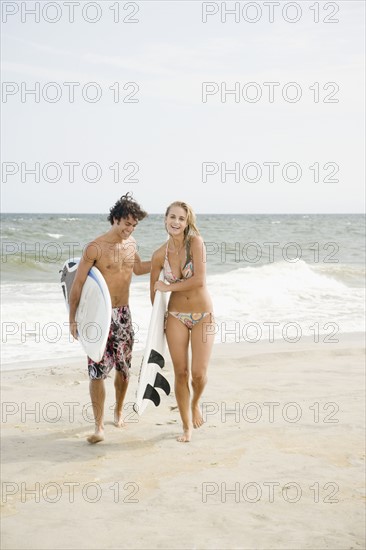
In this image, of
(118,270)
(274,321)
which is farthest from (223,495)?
(274,321)

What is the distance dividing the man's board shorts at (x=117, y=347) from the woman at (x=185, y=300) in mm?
Result: 539

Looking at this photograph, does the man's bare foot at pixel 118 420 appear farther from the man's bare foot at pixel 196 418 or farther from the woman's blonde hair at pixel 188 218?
the woman's blonde hair at pixel 188 218

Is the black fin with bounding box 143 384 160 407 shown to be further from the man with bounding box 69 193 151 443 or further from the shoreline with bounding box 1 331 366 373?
the shoreline with bounding box 1 331 366 373

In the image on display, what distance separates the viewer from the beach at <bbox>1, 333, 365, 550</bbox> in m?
3.94

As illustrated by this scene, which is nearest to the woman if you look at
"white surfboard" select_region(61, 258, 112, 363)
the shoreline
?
"white surfboard" select_region(61, 258, 112, 363)

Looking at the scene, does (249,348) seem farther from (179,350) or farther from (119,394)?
(179,350)

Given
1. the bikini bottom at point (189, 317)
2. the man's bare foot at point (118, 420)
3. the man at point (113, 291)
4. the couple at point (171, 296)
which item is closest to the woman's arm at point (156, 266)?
the couple at point (171, 296)

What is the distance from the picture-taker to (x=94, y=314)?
530 cm

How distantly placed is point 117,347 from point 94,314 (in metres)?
0.39

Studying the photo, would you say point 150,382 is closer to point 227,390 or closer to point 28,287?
point 227,390

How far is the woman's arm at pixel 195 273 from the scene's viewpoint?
4762 mm

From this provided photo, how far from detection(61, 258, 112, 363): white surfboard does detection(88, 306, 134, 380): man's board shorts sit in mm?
223

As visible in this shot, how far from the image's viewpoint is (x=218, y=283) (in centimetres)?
1636

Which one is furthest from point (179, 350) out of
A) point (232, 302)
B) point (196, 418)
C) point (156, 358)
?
point (232, 302)
